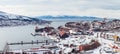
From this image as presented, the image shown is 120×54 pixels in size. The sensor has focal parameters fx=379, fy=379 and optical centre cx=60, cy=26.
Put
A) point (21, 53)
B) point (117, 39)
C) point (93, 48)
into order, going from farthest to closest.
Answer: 1. point (117, 39)
2. point (93, 48)
3. point (21, 53)

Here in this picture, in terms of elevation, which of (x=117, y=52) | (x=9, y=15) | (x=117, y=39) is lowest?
(x=9, y=15)

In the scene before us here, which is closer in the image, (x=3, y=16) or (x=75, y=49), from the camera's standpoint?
(x=75, y=49)

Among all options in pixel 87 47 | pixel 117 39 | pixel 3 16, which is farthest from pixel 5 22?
pixel 87 47

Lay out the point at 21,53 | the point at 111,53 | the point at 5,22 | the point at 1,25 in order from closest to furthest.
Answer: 1. the point at 111,53
2. the point at 21,53
3. the point at 1,25
4. the point at 5,22

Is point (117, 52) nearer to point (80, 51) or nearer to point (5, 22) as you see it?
point (80, 51)

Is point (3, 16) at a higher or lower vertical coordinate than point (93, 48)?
lower

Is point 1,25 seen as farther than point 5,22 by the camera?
No

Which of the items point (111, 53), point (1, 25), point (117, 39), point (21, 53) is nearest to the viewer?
point (111, 53)

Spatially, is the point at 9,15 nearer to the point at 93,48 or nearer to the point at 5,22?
the point at 5,22

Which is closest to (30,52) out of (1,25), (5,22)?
(1,25)
